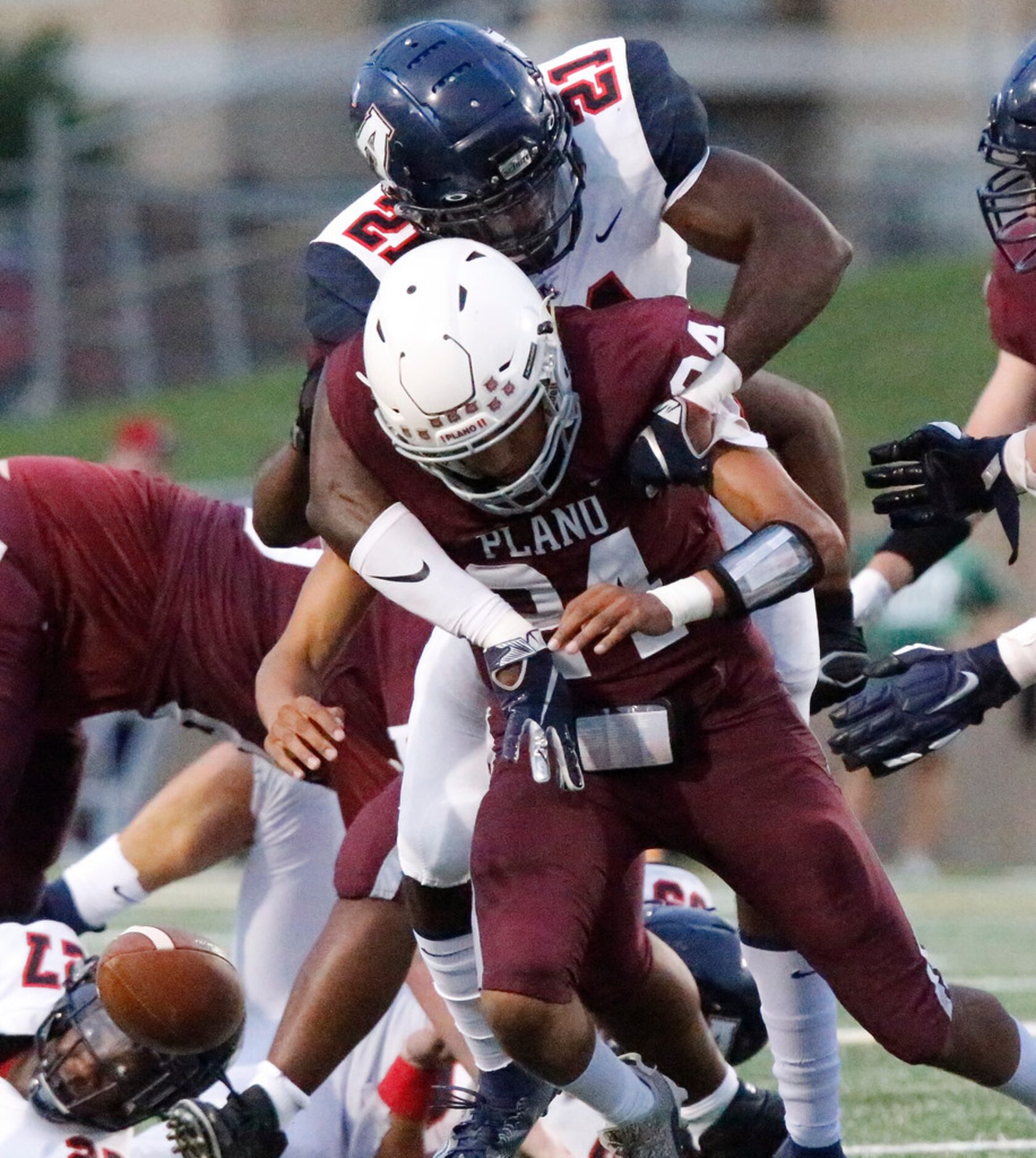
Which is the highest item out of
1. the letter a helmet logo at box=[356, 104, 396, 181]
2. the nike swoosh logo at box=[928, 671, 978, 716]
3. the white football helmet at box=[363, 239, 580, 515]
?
the letter a helmet logo at box=[356, 104, 396, 181]

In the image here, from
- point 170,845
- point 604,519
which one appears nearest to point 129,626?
point 170,845

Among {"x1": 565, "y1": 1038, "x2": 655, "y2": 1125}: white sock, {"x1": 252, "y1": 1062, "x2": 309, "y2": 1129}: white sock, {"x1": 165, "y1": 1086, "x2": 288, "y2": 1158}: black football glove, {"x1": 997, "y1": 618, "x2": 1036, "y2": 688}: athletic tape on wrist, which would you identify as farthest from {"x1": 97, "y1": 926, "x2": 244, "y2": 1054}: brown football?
{"x1": 997, "y1": 618, "x2": 1036, "y2": 688}: athletic tape on wrist

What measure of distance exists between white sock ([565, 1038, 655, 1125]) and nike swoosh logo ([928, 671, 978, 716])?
29.9 inches

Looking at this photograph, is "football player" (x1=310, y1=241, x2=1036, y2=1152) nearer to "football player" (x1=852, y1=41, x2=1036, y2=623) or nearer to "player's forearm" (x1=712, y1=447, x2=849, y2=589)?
"player's forearm" (x1=712, y1=447, x2=849, y2=589)

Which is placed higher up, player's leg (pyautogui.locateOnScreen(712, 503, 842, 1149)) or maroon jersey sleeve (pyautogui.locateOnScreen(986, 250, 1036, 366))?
maroon jersey sleeve (pyautogui.locateOnScreen(986, 250, 1036, 366))

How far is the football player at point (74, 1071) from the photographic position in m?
3.49

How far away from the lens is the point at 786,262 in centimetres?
393

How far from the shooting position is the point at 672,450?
336cm

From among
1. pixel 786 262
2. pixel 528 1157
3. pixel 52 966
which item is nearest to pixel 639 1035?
pixel 528 1157

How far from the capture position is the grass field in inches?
173

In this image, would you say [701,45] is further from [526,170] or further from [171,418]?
[526,170]

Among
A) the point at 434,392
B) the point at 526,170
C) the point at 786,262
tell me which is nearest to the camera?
the point at 434,392

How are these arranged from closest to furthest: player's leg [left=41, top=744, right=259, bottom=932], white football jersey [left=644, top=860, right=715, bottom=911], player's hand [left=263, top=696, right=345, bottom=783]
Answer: player's hand [left=263, top=696, right=345, bottom=783], white football jersey [left=644, top=860, right=715, bottom=911], player's leg [left=41, top=744, right=259, bottom=932]

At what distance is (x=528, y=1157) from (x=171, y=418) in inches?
420
